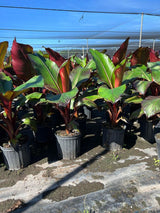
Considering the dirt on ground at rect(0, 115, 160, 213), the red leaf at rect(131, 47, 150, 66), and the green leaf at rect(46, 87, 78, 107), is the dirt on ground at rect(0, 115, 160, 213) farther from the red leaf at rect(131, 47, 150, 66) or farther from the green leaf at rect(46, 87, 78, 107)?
the red leaf at rect(131, 47, 150, 66)

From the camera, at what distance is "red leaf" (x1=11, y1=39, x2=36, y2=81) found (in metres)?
2.32

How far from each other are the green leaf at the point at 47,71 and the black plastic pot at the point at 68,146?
63 cm

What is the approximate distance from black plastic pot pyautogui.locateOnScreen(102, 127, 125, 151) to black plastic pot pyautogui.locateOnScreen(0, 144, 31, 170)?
1120 mm

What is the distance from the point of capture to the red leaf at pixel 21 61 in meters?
2.32

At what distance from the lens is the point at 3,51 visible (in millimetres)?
2318

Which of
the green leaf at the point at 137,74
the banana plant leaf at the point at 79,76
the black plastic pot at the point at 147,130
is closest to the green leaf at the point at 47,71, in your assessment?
the banana plant leaf at the point at 79,76

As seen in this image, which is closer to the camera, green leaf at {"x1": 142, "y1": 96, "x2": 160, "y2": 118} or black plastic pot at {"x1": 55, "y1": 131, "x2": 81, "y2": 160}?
green leaf at {"x1": 142, "y1": 96, "x2": 160, "y2": 118}

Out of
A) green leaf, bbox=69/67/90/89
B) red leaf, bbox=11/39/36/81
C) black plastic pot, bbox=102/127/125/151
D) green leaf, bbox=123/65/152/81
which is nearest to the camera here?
green leaf, bbox=69/67/90/89

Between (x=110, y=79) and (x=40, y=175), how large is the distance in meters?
1.46

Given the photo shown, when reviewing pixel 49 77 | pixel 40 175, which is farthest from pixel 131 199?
pixel 49 77

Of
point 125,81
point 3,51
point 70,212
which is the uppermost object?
point 3,51

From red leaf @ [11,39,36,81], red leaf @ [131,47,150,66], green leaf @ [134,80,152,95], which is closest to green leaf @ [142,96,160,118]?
green leaf @ [134,80,152,95]

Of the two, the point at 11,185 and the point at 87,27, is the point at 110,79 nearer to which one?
the point at 11,185

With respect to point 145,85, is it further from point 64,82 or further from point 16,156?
point 16,156
